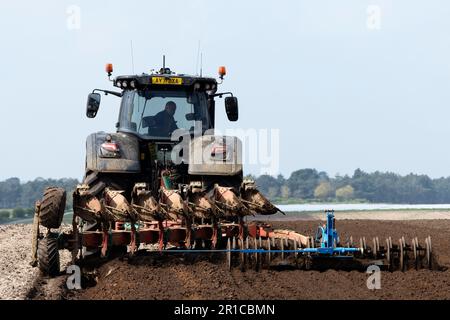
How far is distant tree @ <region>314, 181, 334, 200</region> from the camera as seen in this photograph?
63.2m

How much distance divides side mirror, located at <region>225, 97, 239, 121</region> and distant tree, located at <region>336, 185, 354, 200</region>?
49080mm

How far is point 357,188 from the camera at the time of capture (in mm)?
69438

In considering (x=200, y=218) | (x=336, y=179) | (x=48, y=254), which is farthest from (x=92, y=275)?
(x=336, y=179)

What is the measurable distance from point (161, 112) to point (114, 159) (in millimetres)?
1436

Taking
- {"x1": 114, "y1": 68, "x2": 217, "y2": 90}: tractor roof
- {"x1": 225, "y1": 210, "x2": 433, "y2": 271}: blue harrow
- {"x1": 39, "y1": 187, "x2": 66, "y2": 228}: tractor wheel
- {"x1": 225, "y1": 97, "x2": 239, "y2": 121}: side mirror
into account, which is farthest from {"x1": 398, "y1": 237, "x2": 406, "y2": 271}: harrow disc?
{"x1": 39, "y1": 187, "x2": 66, "y2": 228}: tractor wheel

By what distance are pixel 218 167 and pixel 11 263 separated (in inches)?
149

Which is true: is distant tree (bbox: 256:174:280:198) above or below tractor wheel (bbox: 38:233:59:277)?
above

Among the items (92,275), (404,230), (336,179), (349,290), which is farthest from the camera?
(336,179)

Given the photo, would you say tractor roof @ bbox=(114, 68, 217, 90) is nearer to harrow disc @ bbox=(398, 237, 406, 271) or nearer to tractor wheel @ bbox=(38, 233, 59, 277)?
tractor wheel @ bbox=(38, 233, 59, 277)

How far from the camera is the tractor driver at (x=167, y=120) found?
523 inches

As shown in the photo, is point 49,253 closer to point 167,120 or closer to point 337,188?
point 167,120

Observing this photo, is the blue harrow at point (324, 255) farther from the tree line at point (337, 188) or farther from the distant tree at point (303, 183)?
the distant tree at point (303, 183)

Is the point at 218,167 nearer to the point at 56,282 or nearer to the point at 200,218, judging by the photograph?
the point at 200,218

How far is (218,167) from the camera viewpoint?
40.8ft
